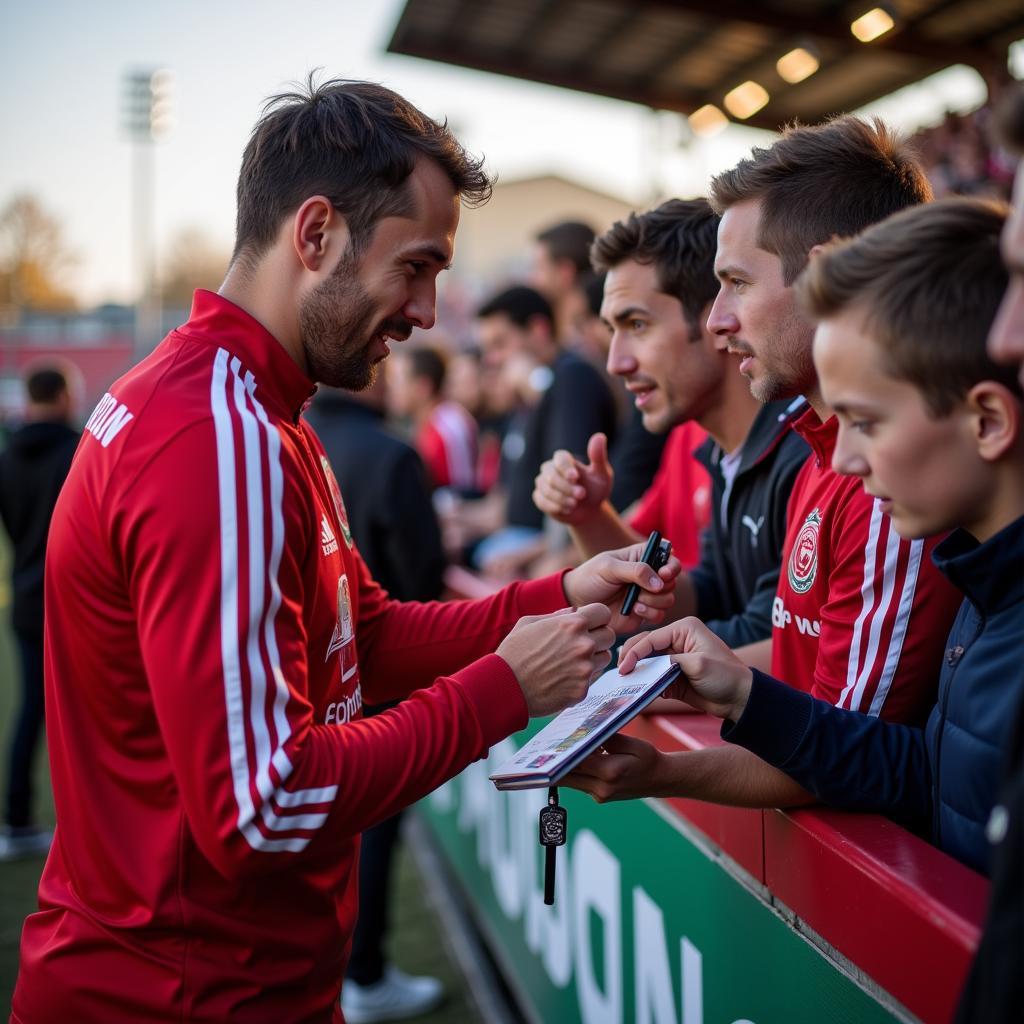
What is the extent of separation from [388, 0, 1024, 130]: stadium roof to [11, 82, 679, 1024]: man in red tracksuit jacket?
311 inches

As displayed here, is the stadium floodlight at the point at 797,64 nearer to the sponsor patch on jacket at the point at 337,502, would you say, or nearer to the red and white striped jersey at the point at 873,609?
the red and white striped jersey at the point at 873,609

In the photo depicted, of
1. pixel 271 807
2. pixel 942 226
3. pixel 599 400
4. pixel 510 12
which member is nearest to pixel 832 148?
pixel 942 226

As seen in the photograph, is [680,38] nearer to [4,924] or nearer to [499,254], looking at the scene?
[4,924]

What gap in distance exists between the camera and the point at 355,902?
198cm

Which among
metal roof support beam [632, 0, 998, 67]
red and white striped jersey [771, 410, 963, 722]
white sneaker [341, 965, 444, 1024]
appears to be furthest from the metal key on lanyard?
metal roof support beam [632, 0, 998, 67]

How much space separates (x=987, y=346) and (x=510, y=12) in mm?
9855

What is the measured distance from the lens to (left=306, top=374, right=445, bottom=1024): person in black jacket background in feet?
12.7

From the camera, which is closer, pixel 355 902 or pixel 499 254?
pixel 355 902

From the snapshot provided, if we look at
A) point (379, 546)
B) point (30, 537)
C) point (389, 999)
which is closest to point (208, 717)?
point (379, 546)

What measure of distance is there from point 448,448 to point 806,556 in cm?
569

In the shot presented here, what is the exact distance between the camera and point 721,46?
10359mm

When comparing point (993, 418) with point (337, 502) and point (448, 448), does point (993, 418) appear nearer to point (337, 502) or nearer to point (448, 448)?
point (337, 502)

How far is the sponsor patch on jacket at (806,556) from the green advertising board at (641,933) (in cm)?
57

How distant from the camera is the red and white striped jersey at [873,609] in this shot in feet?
5.96
